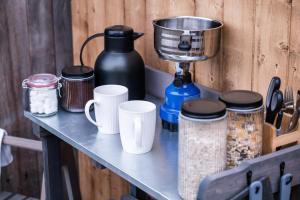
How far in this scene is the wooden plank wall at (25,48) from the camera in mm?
2596

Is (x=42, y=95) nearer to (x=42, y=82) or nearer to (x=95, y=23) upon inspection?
(x=42, y=82)

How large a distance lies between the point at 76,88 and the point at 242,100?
26.3 inches

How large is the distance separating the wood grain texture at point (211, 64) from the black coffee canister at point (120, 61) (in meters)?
0.19

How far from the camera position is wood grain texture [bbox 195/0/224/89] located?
1778 millimetres

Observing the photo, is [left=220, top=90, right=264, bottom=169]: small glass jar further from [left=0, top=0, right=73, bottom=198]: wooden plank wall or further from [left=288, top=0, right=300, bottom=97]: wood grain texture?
[left=0, top=0, right=73, bottom=198]: wooden plank wall

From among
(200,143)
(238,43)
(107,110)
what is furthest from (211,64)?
(200,143)

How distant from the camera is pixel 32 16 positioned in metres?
2.60

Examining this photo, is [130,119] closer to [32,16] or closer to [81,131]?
[81,131]

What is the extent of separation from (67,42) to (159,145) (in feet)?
3.79

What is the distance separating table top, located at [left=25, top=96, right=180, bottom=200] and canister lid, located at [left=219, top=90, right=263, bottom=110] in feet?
0.76

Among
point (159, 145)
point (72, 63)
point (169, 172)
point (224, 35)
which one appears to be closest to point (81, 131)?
point (159, 145)

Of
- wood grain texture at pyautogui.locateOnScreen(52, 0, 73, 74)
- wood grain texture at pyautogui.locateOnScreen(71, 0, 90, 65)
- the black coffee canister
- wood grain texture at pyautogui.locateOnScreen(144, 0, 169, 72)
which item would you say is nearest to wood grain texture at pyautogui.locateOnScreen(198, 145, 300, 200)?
the black coffee canister

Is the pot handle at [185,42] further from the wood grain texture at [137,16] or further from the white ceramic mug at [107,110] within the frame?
the wood grain texture at [137,16]

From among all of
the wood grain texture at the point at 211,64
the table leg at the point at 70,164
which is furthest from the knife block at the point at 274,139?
the table leg at the point at 70,164
